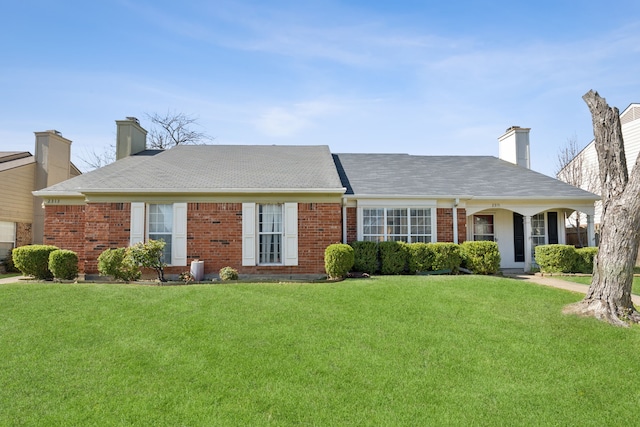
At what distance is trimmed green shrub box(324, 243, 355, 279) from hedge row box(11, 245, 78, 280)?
25.3ft

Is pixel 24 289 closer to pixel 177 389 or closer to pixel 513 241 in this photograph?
pixel 177 389

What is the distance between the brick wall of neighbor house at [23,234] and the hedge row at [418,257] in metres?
14.8

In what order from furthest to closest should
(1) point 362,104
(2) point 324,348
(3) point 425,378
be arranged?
(1) point 362,104
(2) point 324,348
(3) point 425,378

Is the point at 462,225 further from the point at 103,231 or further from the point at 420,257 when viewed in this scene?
the point at 103,231

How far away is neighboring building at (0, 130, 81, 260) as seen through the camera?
667 inches

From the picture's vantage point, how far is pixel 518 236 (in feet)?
51.3

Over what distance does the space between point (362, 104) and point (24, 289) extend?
11.2 meters

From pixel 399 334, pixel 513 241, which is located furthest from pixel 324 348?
pixel 513 241

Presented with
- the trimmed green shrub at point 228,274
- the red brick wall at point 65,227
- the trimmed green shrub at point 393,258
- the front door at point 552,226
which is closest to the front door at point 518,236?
the front door at point 552,226

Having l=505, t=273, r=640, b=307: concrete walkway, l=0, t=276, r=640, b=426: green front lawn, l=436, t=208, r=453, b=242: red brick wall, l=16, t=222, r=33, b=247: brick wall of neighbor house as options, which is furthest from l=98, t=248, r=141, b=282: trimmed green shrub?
l=505, t=273, r=640, b=307: concrete walkway

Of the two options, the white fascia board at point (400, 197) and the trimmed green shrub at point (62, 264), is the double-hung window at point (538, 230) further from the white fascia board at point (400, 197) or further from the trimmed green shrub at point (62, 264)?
the trimmed green shrub at point (62, 264)

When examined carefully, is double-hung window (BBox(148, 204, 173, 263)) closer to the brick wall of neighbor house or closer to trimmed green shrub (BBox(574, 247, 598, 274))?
the brick wall of neighbor house

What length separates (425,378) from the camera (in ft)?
17.1

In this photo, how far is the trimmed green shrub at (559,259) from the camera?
1360 cm
